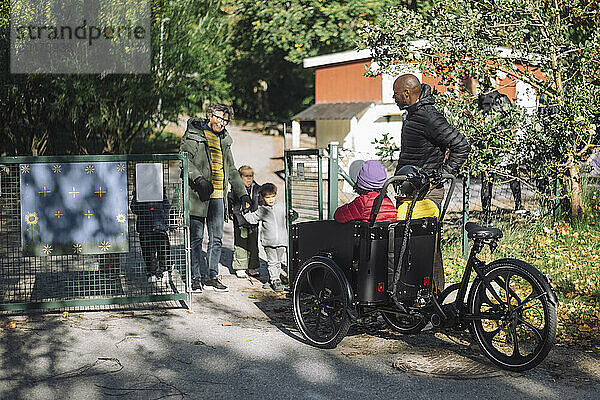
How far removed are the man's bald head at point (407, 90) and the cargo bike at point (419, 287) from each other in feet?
3.35

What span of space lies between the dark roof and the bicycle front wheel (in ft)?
67.1

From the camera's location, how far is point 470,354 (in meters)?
6.13

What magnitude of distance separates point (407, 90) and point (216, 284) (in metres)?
3.12

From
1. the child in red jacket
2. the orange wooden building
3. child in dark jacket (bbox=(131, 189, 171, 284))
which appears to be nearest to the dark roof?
the orange wooden building

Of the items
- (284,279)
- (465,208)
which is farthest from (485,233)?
(465,208)

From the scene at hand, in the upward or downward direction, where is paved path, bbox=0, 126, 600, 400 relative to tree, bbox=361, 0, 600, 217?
downward

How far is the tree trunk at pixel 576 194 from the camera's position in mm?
10719

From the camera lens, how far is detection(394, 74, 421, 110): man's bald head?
698 cm

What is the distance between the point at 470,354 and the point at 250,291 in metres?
3.22

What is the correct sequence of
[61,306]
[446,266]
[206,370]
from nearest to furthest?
[206,370] < [61,306] < [446,266]

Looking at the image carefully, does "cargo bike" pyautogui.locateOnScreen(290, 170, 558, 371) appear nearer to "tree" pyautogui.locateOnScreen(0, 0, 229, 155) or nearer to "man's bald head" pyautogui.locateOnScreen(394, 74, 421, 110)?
"man's bald head" pyautogui.locateOnScreen(394, 74, 421, 110)

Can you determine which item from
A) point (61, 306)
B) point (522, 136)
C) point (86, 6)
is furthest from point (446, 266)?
point (86, 6)

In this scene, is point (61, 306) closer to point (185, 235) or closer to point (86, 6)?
point (185, 235)

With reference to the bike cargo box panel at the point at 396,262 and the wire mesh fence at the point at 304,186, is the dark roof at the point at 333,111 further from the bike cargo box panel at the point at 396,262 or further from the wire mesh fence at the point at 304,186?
the bike cargo box panel at the point at 396,262
